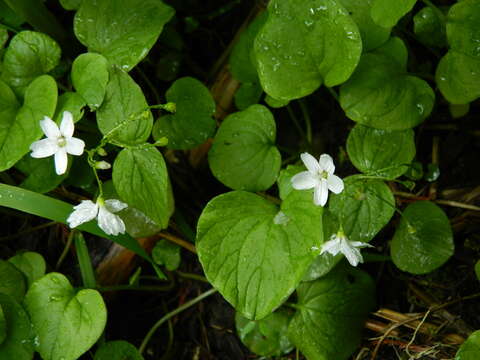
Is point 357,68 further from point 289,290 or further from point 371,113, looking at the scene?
point 289,290

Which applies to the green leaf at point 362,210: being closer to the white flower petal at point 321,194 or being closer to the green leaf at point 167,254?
the white flower petal at point 321,194

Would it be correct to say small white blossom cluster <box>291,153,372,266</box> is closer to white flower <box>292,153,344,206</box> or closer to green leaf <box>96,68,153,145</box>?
white flower <box>292,153,344,206</box>

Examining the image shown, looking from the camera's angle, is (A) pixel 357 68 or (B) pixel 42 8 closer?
(A) pixel 357 68

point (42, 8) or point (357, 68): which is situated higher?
point (42, 8)

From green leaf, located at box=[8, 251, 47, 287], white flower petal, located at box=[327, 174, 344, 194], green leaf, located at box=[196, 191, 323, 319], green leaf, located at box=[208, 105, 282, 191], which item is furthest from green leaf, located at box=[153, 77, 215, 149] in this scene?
green leaf, located at box=[8, 251, 47, 287]

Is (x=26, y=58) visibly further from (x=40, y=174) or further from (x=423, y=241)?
(x=423, y=241)

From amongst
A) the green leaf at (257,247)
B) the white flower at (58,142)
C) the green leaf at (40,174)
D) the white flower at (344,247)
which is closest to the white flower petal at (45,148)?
the white flower at (58,142)

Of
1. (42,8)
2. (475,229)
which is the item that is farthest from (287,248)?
(42,8)

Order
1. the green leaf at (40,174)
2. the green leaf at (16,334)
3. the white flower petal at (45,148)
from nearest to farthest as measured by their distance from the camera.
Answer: the white flower petal at (45,148) → the green leaf at (16,334) → the green leaf at (40,174)
